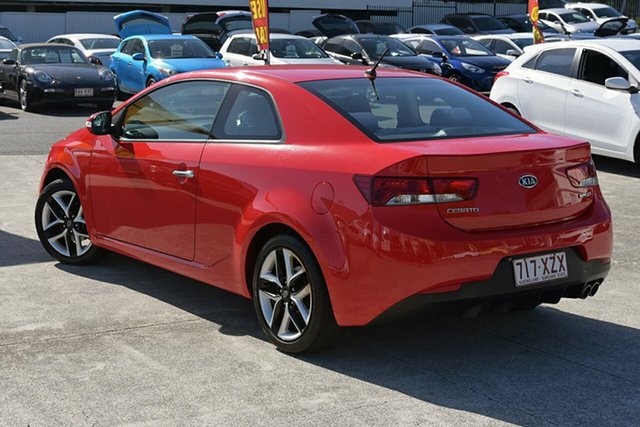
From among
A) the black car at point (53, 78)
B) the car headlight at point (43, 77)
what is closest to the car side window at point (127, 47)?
the black car at point (53, 78)

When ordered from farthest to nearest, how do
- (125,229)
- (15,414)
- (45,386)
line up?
(125,229) < (45,386) < (15,414)

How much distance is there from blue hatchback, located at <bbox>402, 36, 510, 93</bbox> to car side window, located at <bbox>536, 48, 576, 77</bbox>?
10.7m

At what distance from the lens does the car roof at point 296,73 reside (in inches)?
238

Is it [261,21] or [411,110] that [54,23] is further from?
[411,110]

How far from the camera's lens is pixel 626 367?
5375mm

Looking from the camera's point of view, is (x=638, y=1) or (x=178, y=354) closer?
(x=178, y=354)

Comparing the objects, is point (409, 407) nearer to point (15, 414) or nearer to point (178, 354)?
point (178, 354)

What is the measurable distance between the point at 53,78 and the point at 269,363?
1596cm

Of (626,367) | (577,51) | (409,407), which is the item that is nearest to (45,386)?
(409,407)

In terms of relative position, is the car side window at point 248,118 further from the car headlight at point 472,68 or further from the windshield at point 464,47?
the windshield at point 464,47

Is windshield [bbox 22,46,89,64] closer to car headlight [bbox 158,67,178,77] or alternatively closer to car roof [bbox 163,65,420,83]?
car headlight [bbox 158,67,178,77]

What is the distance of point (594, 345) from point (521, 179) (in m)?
1.09

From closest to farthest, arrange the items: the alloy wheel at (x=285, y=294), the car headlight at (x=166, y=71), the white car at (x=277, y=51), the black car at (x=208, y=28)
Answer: the alloy wheel at (x=285, y=294) → the car headlight at (x=166, y=71) → the white car at (x=277, y=51) → the black car at (x=208, y=28)

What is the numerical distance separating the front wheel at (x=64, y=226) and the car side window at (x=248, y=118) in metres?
1.70
